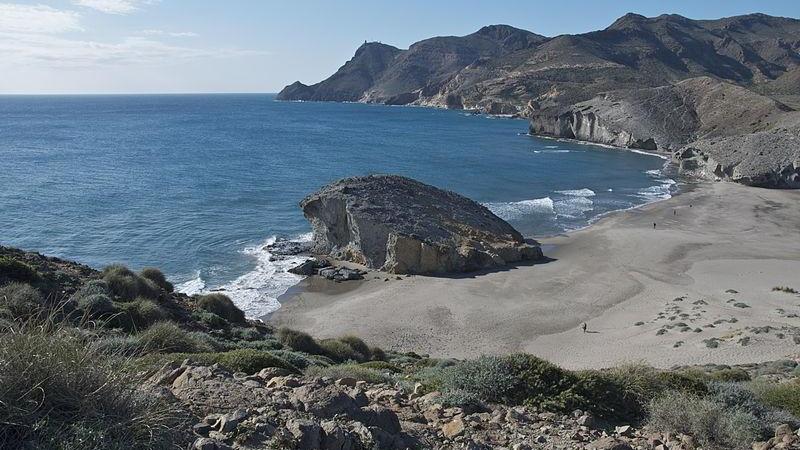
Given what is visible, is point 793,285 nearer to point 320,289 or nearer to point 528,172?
point 320,289

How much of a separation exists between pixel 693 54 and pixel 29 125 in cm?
18841

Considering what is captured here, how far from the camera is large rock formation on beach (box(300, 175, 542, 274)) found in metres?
35.4

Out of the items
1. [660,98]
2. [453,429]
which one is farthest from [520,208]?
[660,98]

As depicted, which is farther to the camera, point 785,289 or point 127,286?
point 785,289

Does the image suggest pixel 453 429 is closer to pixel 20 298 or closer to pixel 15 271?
pixel 20 298

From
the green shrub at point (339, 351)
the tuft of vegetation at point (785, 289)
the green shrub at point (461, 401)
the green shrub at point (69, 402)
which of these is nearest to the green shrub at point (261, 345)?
the green shrub at point (339, 351)

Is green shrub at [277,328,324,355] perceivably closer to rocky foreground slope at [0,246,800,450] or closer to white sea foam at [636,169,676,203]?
rocky foreground slope at [0,246,800,450]

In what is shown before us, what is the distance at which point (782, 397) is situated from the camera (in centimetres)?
1008

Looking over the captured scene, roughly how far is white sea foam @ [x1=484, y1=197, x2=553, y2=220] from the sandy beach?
25.7ft

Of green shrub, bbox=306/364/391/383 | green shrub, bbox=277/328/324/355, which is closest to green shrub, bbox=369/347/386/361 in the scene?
green shrub, bbox=277/328/324/355

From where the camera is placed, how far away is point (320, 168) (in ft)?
234

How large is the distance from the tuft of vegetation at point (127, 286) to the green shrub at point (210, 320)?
5.85 feet

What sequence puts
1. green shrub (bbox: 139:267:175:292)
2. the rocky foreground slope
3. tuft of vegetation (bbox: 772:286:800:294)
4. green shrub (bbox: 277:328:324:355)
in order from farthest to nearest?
tuft of vegetation (bbox: 772:286:800:294)
green shrub (bbox: 139:267:175:292)
green shrub (bbox: 277:328:324:355)
the rocky foreground slope

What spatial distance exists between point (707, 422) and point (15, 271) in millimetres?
16861
